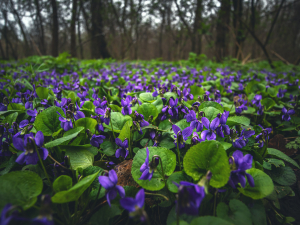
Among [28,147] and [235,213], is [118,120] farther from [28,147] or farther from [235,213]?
[235,213]

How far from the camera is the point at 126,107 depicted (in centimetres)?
171

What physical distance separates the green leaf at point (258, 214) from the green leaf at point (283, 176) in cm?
39

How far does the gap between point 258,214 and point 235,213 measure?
0.70 ft

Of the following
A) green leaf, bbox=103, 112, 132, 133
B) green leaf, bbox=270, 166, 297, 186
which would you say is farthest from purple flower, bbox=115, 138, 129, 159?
green leaf, bbox=270, 166, 297, 186

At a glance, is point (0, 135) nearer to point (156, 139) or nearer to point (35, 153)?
point (35, 153)

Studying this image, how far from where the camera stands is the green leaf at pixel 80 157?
1201 millimetres

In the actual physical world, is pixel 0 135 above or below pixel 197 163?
above

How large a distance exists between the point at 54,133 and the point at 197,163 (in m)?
1.04

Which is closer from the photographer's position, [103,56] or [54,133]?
[54,133]

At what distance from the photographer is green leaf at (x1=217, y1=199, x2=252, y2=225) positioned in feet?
2.83

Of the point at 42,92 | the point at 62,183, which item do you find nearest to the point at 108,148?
the point at 62,183

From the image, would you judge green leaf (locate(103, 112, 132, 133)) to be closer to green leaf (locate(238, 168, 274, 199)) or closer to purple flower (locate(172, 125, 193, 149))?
purple flower (locate(172, 125, 193, 149))

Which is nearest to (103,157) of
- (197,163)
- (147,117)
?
(147,117)

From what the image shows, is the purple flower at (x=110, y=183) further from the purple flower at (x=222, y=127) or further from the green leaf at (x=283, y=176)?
the green leaf at (x=283, y=176)
